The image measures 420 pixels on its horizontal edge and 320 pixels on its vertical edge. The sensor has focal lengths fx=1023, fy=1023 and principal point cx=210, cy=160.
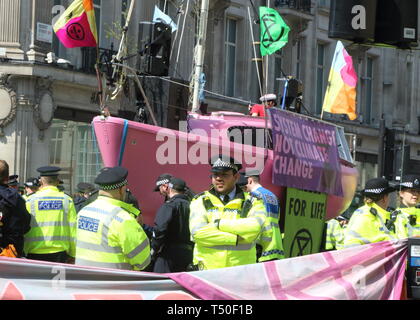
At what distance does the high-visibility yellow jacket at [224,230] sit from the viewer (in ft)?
26.2

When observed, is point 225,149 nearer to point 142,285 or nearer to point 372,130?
point 142,285

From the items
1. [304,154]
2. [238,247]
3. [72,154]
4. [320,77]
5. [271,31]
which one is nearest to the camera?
[238,247]

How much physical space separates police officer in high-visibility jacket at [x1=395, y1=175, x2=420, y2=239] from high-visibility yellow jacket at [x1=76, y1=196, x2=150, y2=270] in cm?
321

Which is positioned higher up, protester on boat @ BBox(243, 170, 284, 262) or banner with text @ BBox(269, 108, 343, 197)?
banner with text @ BBox(269, 108, 343, 197)

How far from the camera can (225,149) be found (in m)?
13.0

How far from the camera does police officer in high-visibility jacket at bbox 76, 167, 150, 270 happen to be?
7566mm

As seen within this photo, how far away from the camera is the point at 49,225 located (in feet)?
33.9

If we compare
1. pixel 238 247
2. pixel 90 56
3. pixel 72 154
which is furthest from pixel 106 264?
pixel 90 56

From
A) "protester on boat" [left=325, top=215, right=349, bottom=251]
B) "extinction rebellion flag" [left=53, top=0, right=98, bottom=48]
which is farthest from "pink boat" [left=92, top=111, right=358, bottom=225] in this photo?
"extinction rebellion flag" [left=53, top=0, right=98, bottom=48]

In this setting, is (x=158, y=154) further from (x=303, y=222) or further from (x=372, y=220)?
(x=372, y=220)

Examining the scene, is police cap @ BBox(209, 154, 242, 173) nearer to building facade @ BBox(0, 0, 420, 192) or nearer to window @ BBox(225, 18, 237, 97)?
building facade @ BBox(0, 0, 420, 192)

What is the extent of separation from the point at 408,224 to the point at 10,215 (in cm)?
382
